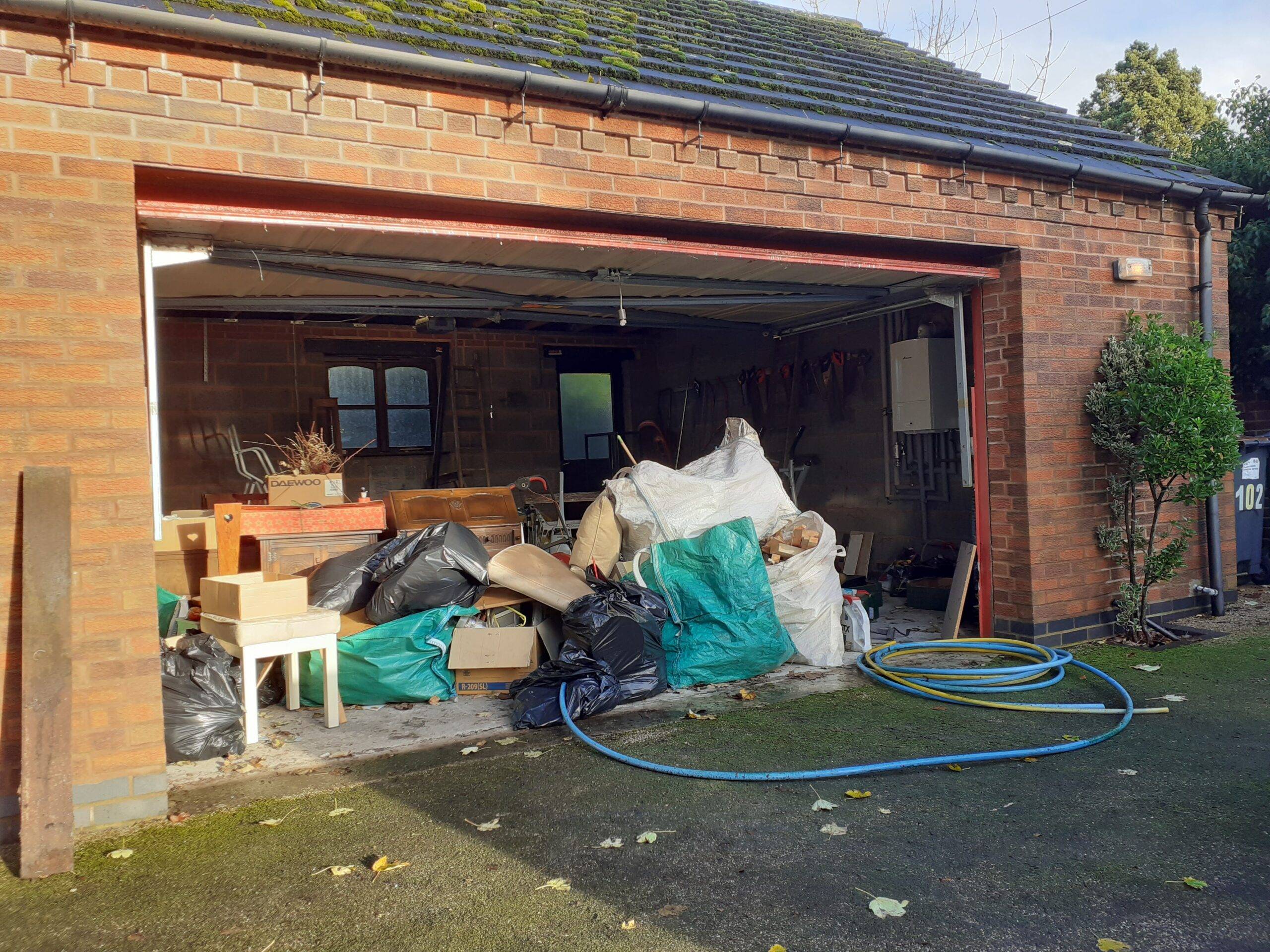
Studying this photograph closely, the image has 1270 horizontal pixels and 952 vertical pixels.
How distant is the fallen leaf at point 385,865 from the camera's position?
310 centimetres

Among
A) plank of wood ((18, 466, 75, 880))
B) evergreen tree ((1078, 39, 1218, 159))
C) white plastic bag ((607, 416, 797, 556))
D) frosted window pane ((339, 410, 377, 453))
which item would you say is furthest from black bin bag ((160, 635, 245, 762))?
evergreen tree ((1078, 39, 1218, 159))

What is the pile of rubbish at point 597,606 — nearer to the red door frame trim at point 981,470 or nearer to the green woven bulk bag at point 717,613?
the green woven bulk bag at point 717,613

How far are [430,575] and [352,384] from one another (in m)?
4.98

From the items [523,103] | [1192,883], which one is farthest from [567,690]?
[523,103]

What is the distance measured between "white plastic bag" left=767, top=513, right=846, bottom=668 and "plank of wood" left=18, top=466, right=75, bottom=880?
381 centimetres

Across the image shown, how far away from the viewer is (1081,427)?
A: 20.8ft

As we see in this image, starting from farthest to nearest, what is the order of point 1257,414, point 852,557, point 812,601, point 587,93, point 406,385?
point 406,385
point 1257,414
point 852,557
point 812,601
point 587,93

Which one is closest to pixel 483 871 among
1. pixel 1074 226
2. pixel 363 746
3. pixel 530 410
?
pixel 363 746

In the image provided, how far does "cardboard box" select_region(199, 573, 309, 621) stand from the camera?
4.40m

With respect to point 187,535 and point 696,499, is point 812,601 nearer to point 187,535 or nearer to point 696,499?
point 696,499

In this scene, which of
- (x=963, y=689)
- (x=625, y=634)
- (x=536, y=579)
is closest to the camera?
(x=625, y=634)

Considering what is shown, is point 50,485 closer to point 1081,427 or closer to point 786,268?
point 786,268

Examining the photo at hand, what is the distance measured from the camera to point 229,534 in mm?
5832

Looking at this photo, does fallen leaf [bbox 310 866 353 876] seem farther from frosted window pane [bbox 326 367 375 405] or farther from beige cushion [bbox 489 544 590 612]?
frosted window pane [bbox 326 367 375 405]
